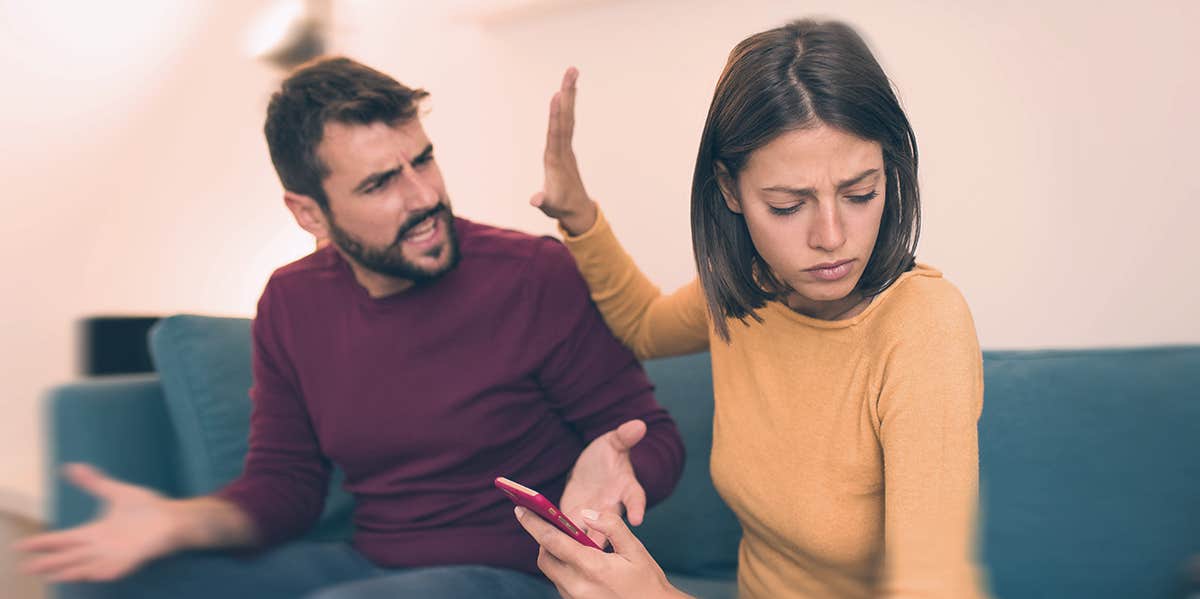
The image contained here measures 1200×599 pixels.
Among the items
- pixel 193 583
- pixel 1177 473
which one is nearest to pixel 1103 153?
A: pixel 1177 473

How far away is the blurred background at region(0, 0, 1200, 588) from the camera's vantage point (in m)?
1.29

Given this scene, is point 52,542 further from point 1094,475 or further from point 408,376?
point 1094,475

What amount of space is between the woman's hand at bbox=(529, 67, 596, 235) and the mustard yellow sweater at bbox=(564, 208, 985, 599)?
3 cm

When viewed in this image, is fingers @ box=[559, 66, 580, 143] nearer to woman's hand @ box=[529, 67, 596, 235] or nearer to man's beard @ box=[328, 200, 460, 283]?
woman's hand @ box=[529, 67, 596, 235]

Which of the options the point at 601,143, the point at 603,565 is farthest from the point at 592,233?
the point at 601,143

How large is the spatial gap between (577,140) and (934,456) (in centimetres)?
106

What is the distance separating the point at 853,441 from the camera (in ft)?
2.65

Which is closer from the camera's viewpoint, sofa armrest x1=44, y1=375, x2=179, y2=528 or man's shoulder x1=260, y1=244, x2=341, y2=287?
→ sofa armrest x1=44, y1=375, x2=179, y2=528

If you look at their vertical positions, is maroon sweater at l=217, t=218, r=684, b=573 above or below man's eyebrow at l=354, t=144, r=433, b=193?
below

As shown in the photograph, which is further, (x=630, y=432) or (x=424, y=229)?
(x=424, y=229)

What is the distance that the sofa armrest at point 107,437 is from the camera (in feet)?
3.67

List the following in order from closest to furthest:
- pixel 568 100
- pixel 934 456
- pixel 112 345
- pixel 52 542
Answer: pixel 934 456 → pixel 52 542 → pixel 568 100 → pixel 112 345

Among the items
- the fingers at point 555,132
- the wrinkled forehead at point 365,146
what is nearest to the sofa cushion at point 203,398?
the wrinkled forehead at point 365,146

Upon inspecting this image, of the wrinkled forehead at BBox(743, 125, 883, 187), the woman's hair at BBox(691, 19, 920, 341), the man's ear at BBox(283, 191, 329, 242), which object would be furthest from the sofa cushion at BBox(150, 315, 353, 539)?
the wrinkled forehead at BBox(743, 125, 883, 187)
